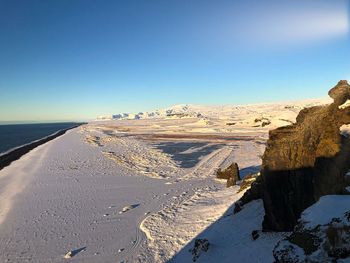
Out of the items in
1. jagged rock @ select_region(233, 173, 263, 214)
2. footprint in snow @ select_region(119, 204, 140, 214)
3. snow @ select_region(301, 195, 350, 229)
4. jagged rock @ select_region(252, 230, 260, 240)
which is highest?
snow @ select_region(301, 195, 350, 229)

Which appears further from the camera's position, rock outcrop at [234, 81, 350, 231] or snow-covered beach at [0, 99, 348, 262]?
snow-covered beach at [0, 99, 348, 262]

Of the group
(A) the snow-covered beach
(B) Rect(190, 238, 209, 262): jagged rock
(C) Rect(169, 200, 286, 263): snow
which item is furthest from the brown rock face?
(B) Rect(190, 238, 209, 262): jagged rock

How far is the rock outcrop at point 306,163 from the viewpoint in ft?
28.8

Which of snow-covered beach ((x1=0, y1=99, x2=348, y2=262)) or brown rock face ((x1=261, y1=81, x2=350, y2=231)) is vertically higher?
brown rock face ((x1=261, y1=81, x2=350, y2=231))

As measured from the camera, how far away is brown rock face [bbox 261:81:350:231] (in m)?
8.78

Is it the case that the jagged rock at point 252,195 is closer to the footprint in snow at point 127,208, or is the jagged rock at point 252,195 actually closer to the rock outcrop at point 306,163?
the rock outcrop at point 306,163

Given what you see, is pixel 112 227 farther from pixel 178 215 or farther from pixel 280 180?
pixel 280 180

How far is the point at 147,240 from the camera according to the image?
1205cm

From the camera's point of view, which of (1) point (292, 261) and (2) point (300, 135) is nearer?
(1) point (292, 261)

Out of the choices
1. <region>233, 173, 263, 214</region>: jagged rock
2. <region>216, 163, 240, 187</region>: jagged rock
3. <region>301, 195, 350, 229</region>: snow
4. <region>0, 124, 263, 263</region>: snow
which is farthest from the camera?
<region>216, 163, 240, 187</region>: jagged rock

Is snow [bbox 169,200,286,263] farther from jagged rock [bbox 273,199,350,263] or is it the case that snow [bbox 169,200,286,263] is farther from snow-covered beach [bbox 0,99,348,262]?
jagged rock [bbox 273,199,350,263]

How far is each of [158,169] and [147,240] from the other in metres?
14.5

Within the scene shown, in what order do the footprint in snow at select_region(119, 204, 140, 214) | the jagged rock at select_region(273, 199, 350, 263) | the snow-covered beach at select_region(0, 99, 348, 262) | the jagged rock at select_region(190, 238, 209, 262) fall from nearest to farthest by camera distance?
the jagged rock at select_region(273, 199, 350, 263), the jagged rock at select_region(190, 238, 209, 262), the snow-covered beach at select_region(0, 99, 348, 262), the footprint in snow at select_region(119, 204, 140, 214)

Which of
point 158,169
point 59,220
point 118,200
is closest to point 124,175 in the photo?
point 158,169
